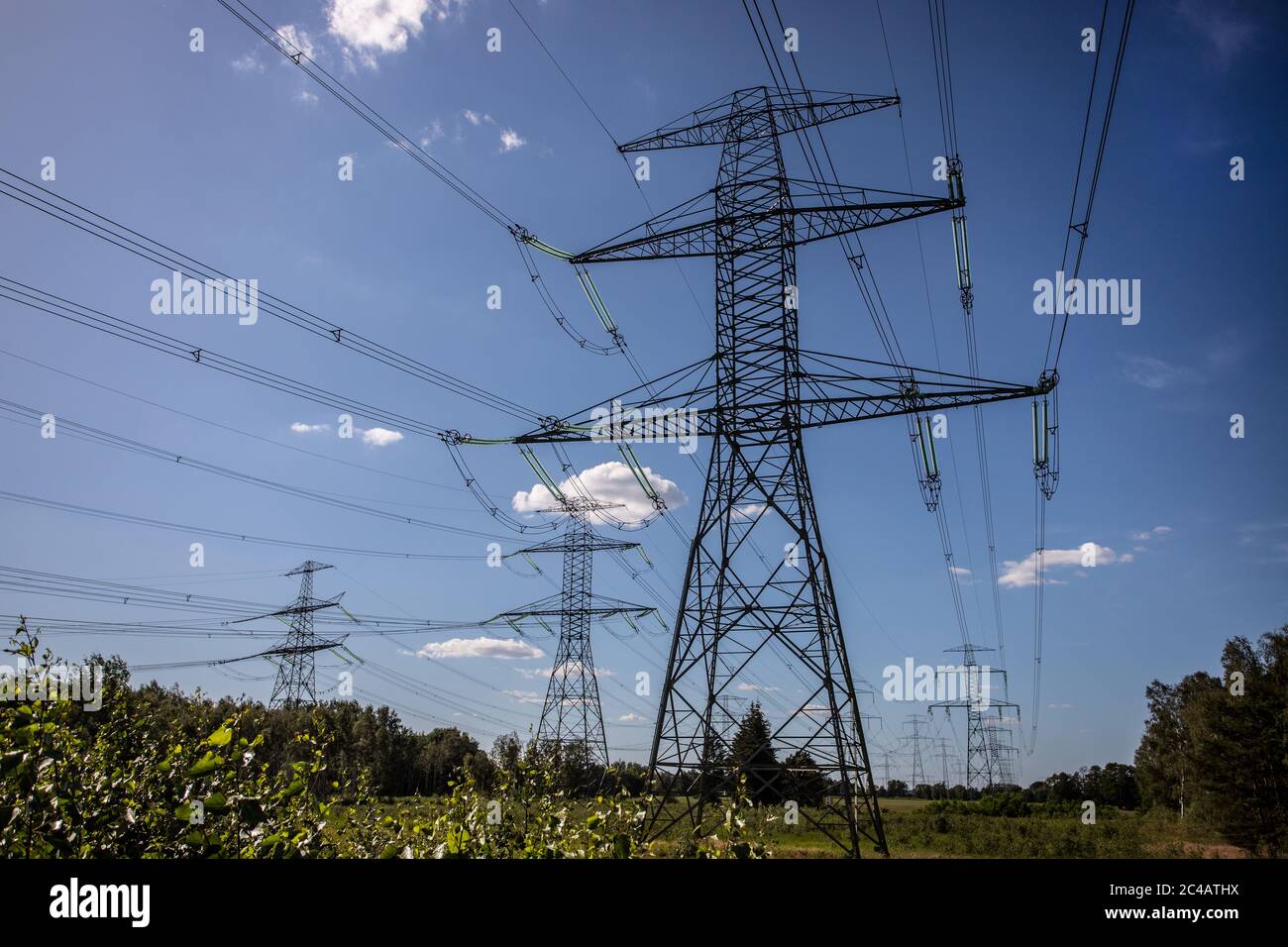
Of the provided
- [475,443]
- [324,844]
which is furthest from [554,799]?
[475,443]

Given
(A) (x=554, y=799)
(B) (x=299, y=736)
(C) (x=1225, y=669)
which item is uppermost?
(B) (x=299, y=736)

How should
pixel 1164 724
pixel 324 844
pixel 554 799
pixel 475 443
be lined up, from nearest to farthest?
pixel 324 844, pixel 554 799, pixel 475 443, pixel 1164 724

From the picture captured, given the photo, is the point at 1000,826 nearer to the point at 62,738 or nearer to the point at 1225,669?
the point at 1225,669

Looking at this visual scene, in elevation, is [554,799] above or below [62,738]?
below

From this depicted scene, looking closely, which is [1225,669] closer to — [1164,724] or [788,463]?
[1164,724]
